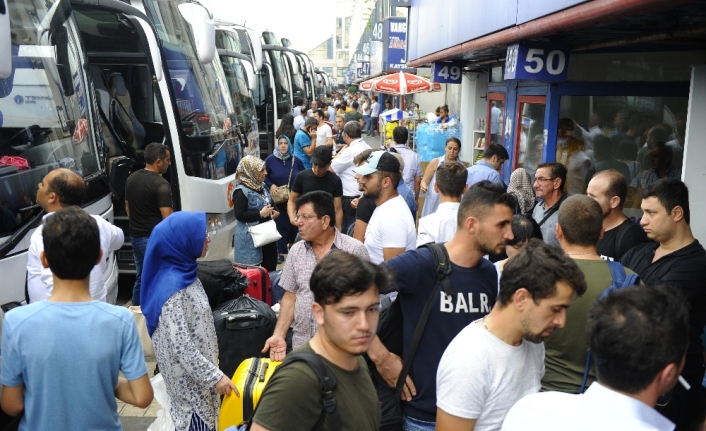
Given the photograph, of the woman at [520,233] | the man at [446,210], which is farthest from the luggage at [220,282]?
the woman at [520,233]

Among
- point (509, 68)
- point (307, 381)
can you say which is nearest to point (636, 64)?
point (509, 68)

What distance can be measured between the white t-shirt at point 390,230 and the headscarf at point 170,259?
1362mm

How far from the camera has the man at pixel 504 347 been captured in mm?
2406

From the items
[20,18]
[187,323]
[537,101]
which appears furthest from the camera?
[537,101]

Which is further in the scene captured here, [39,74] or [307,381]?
[39,74]

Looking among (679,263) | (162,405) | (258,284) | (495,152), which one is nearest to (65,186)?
(162,405)

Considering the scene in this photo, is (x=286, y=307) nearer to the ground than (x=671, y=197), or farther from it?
nearer to the ground

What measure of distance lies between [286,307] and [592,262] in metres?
1.83

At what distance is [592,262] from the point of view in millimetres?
3252

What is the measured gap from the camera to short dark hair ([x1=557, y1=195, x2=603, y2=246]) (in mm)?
3377

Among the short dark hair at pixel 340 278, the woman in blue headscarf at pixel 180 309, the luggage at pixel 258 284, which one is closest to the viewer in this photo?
the short dark hair at pixel 340 278

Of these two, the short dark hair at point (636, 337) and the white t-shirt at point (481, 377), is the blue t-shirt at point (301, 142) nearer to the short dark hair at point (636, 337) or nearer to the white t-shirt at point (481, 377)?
the white t-shirt at point (481, 377)

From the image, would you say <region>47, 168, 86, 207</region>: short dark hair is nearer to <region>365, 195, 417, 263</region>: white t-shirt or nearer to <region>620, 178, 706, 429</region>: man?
<region>365, 195, 417, 263</region>: white t-shirt

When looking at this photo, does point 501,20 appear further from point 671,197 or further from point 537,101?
point 671,197
